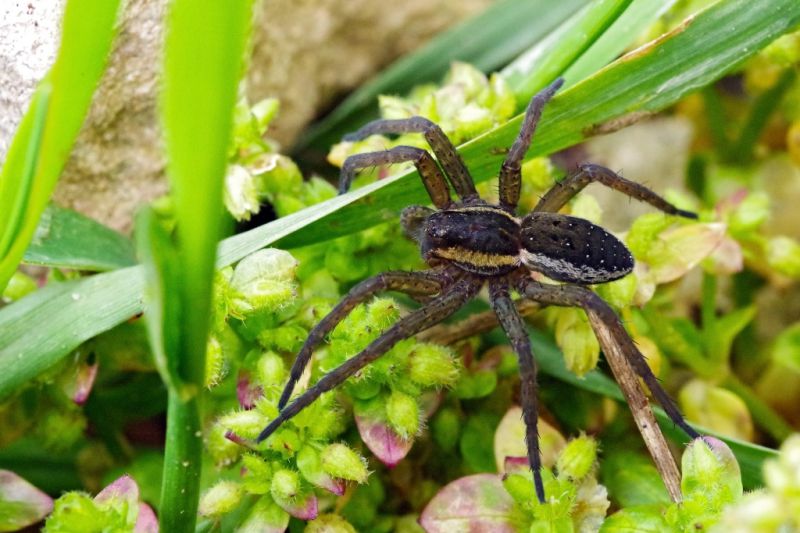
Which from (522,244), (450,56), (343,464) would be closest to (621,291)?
(522,244)

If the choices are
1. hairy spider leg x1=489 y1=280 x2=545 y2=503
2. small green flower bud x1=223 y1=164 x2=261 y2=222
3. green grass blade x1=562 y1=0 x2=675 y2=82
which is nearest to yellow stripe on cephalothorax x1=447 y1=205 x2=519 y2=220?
hairy spider leg x1=489 y1=280 x2=545 y2=503

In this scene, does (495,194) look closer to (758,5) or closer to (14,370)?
(758,5)

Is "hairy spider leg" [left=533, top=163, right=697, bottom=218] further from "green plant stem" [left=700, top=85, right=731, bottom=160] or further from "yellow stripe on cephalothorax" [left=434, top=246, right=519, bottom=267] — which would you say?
"green plant stem" [left=700, top=85, right=731, bottom=160]

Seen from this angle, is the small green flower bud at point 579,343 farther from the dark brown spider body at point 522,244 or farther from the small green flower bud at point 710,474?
the small green flower bud at point 710,474

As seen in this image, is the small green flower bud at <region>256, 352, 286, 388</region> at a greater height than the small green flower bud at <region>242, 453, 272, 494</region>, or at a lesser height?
greater

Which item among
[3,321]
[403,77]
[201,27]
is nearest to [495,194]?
[403,77]
